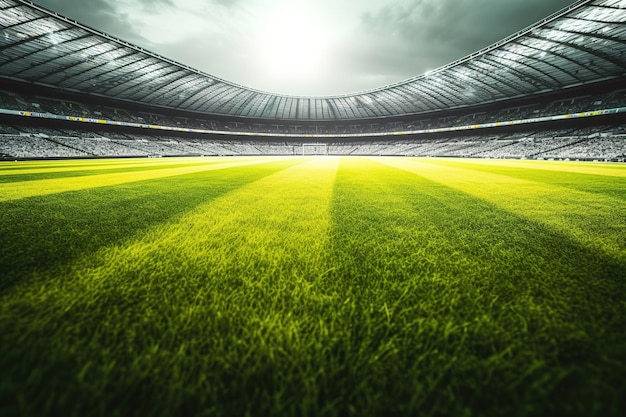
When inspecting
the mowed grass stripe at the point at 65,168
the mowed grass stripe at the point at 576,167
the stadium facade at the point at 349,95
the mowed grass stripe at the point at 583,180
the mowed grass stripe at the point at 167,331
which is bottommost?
the mowed grass stripe at the point at 65,168

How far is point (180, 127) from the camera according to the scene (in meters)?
40.7

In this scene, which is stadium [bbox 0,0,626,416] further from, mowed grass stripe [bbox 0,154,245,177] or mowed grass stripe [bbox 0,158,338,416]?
mowed grass stripe [bbox 0,154,245,177]

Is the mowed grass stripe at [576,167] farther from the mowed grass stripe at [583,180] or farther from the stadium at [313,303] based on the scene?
the stadium at [313,303]

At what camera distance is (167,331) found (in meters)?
0.86

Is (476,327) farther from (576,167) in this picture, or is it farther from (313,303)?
(576,167)

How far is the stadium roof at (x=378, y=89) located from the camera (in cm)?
1795

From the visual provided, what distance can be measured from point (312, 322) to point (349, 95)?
45860mm

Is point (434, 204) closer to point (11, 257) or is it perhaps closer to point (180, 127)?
point (11, 257)

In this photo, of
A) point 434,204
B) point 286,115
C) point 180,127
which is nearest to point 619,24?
point 434,204

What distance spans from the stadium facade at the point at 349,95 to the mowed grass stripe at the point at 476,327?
26.1 metres

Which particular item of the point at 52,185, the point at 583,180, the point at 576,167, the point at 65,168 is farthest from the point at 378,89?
the point at 52,185

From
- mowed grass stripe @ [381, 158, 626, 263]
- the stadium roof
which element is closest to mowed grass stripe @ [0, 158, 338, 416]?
mowed grass stripe @ [381, 158, 626, 263]

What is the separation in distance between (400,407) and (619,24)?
2982cm

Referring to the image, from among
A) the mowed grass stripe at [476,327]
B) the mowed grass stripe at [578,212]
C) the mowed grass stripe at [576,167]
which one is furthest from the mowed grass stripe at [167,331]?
the mowed grass stripe at [576,167]
